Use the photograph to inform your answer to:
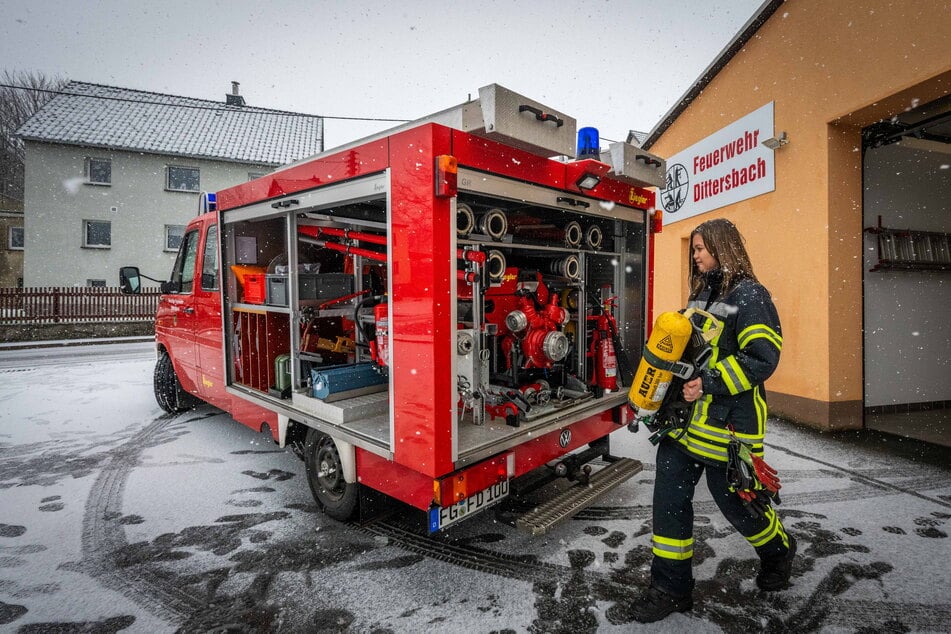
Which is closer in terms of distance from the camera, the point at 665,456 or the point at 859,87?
the point at 665,456

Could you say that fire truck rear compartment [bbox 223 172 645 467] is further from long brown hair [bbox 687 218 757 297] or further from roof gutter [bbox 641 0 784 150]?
roof gutter [bbox 641 0 784 150]

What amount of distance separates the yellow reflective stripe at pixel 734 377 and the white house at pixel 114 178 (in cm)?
1902

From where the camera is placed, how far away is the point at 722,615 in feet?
7.42

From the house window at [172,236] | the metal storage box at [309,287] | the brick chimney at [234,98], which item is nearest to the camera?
the metal storage box at [309,287]

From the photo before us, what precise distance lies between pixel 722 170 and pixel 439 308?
5.89 m

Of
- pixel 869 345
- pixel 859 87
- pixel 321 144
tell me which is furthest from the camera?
pixel 321 144

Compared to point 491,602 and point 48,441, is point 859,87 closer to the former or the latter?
point 491,602

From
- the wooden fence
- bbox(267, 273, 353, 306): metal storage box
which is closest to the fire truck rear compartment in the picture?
bbox(267, 273, 353, 306): metal storage box

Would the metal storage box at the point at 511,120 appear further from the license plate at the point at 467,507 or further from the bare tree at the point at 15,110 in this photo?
the bare tree at the point at 15,110

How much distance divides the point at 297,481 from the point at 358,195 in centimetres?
241

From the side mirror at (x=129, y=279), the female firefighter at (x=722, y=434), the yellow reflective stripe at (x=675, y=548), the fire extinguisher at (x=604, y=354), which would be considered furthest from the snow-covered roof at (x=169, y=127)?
the yellow reflective stripe at (x=675, y=548)

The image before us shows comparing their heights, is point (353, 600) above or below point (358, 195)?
below

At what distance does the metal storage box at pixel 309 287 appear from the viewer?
3.49 meters

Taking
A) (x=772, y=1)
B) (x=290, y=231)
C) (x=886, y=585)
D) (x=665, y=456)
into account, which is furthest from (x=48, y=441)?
(x=772, y=1)
